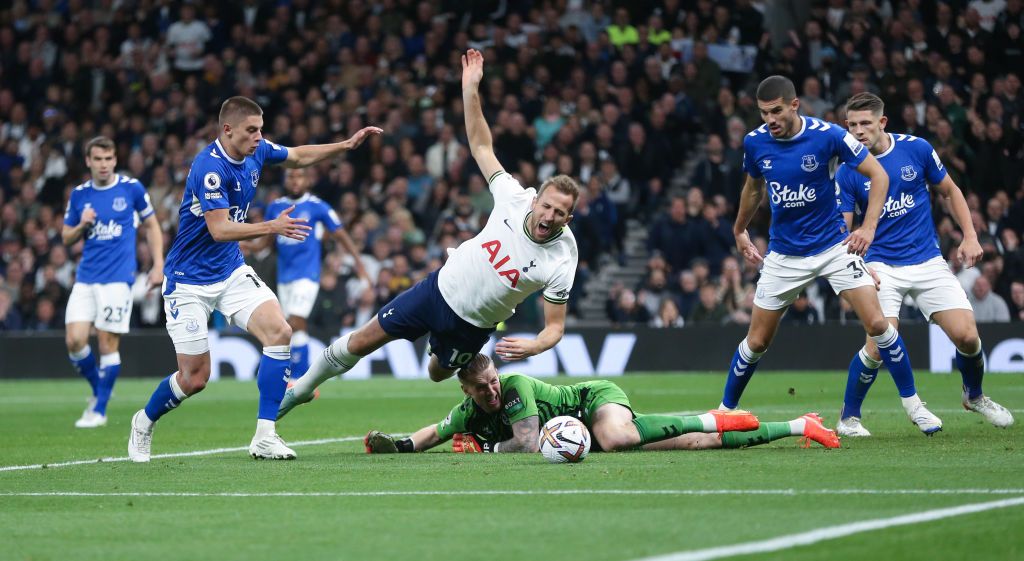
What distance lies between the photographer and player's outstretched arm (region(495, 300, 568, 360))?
8.18 meters

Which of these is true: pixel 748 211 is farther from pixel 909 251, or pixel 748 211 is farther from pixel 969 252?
pixel 969 252

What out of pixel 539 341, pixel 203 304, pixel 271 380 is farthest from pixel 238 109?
pixel 539 341

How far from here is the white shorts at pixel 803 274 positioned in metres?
10.0

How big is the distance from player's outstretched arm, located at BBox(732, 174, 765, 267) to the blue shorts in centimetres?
218

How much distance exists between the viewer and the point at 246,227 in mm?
9156

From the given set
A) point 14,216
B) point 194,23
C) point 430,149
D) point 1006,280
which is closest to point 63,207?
point 14,216

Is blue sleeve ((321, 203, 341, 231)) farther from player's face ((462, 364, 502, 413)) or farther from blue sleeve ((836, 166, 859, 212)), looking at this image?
player's face ((462, 364, 502, 413))

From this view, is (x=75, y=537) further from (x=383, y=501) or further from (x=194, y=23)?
(x=194, y=23)

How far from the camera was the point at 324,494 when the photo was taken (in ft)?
24.4

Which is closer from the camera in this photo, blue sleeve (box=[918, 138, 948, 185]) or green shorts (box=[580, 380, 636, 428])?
green shorts (box=[580, 380, 636, 428])

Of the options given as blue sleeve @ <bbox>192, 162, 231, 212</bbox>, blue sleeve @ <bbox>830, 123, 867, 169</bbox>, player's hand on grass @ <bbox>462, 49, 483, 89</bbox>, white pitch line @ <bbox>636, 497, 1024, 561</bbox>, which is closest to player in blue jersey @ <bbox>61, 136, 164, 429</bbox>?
blue sleeve @ <bbox>192, 162, 231, 212</bbox>

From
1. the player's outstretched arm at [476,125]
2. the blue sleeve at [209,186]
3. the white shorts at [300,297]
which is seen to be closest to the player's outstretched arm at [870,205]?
the player's outstretched arm at [476,125]

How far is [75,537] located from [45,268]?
18351mm

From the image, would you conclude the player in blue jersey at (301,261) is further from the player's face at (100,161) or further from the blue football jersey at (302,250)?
the player's face at (100,161)
